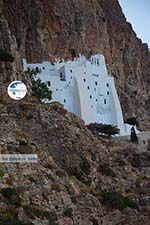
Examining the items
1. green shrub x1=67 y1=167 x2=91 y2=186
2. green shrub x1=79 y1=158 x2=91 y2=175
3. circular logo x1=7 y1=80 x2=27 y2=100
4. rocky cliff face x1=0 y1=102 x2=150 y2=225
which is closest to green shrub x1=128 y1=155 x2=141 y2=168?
rocky cliff face x1=0 y1=102 x2=150 y2=225

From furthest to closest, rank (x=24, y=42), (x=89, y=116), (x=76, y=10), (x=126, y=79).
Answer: (x=126, y=79)
(x=76, y=10)
(x=24, y=42)
(x=89, y=116)

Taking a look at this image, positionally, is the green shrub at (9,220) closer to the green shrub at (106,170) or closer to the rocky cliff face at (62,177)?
the rocky cliff face at (62,177)

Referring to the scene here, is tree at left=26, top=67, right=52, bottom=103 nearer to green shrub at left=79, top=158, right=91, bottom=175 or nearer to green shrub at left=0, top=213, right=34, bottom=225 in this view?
green shrub at left=79, top=158, right=91, bottom=175

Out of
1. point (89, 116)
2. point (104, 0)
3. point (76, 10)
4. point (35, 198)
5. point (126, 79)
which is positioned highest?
point (104, 0)

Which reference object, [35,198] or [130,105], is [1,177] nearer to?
[35,198]

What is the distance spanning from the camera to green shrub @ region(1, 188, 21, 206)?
75.2 feet

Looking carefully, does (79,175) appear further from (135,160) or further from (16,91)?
(135,160)

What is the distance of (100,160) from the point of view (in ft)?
117

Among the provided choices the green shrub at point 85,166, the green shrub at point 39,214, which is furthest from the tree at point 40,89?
the green shrub at point 39,214

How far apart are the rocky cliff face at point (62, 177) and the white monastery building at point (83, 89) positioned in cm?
1945

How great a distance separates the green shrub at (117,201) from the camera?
30.6m

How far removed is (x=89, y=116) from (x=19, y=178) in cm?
3767

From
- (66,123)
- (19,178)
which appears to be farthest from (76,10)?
(19,178)

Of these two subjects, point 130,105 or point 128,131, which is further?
point 130,105
